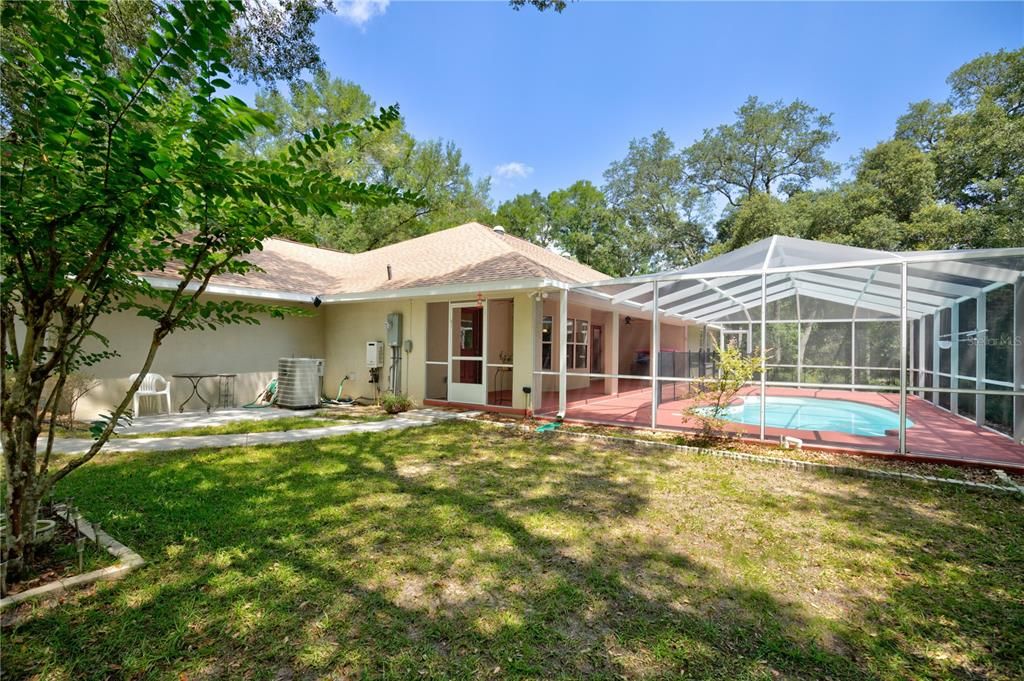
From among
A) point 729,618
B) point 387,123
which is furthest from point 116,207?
point 729,618

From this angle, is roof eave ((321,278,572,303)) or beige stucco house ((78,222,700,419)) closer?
roof eave ((321,278,572,303))

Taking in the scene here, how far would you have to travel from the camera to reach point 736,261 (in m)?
8.42

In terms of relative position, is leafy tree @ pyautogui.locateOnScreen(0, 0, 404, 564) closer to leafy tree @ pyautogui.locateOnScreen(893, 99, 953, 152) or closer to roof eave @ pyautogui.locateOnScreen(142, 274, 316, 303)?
roof eave @ pyautogui.locateOnScreen(142, 274, 316, 303)

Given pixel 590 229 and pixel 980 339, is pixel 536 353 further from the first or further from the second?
pixel 590 229

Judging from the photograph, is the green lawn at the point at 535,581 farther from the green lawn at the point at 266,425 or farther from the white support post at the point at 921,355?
the white support post at the point at 921,355

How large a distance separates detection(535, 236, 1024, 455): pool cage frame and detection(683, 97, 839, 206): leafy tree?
81.0 ft

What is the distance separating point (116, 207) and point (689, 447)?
711 centimetres

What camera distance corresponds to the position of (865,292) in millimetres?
8969

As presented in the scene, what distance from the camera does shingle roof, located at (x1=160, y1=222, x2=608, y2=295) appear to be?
1065cm

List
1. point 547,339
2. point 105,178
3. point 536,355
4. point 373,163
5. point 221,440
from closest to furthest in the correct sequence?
point 105,178, point 221,440, point 536,355, point 547,339, point 373,163

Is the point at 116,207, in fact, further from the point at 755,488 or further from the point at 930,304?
the point at 930,304

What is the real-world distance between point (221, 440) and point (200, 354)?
450 cm

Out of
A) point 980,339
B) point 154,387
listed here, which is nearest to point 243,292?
point 154,387

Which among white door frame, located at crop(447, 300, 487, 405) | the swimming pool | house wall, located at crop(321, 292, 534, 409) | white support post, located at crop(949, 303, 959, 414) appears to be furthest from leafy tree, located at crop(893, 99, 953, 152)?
white door frame, located at crop(447, 300, 487, 405)
